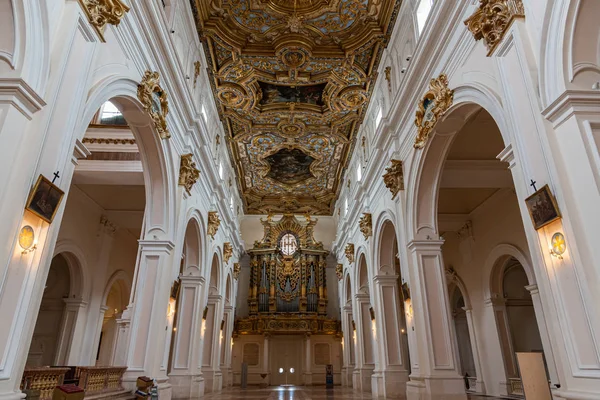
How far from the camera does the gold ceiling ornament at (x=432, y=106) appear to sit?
7191 mm

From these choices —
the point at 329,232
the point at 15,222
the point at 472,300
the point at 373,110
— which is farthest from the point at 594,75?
the point at 329,232

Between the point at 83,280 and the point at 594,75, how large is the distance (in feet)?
45.1

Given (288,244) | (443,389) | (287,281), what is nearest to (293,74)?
(443,389)

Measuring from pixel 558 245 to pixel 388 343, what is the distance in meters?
7.94

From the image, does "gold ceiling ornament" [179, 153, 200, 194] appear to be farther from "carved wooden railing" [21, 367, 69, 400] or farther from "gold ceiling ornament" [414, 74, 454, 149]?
"gold ceiling ornament" [414, 74, 454, 149]

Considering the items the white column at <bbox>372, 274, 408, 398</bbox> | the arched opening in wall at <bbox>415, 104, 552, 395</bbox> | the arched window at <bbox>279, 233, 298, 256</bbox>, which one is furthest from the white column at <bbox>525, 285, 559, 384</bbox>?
the arched window at <bbox>279, 233, 298, 256</bbox>

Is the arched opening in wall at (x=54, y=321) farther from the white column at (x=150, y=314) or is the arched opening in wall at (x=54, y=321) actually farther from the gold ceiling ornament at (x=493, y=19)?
the gold ceiling ornament at (x=493, y=19)

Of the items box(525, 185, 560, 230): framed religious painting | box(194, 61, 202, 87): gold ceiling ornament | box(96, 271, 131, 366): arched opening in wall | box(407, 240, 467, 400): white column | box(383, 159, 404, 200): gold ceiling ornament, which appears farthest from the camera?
box(96, 271, 131, 366): arched opening in wall

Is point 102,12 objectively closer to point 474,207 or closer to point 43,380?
point 43,380

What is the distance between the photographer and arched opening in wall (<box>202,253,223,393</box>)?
14656 millimetres

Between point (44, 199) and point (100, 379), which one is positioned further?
point (100, 379)

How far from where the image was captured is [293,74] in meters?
12.4

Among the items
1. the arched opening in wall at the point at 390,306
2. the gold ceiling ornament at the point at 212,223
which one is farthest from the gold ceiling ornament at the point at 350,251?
the gold ceiling ornament at the point at 212,223

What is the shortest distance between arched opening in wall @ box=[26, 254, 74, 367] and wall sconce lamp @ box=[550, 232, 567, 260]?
12741mm
